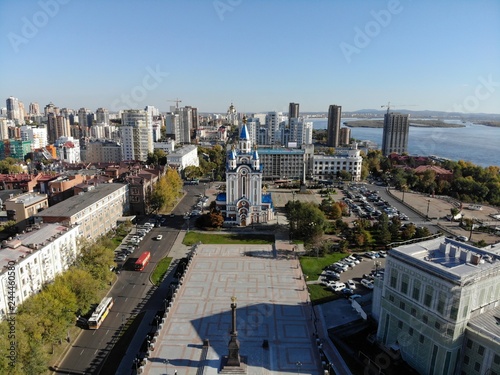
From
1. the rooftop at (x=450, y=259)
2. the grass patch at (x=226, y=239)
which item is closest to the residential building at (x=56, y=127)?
the grass patch at (x=226, y=239)

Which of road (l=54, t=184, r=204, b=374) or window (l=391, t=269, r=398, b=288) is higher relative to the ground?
window (l=391, t=269, r=398, b=288)

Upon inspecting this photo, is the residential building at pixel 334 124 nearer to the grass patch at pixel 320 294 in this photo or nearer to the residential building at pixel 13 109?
the grass patch at pixel 320 294

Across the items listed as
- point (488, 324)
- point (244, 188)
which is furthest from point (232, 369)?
point (244, 188)

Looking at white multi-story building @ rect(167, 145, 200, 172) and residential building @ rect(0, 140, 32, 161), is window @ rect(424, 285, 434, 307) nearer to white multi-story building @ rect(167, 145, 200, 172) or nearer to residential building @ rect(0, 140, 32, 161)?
white multi-story building @ rect(167, 145, 200, 172)

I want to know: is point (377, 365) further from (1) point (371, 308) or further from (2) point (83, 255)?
(2) point (83, 255)

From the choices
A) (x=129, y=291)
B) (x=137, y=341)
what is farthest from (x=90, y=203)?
(x=137, y=341)

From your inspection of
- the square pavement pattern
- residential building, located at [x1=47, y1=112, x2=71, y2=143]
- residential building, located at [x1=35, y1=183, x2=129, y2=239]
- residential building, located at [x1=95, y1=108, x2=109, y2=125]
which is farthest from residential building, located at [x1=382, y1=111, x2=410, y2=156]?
residential building, located at [x1=95, y1=108, x2=109, y2=125]
